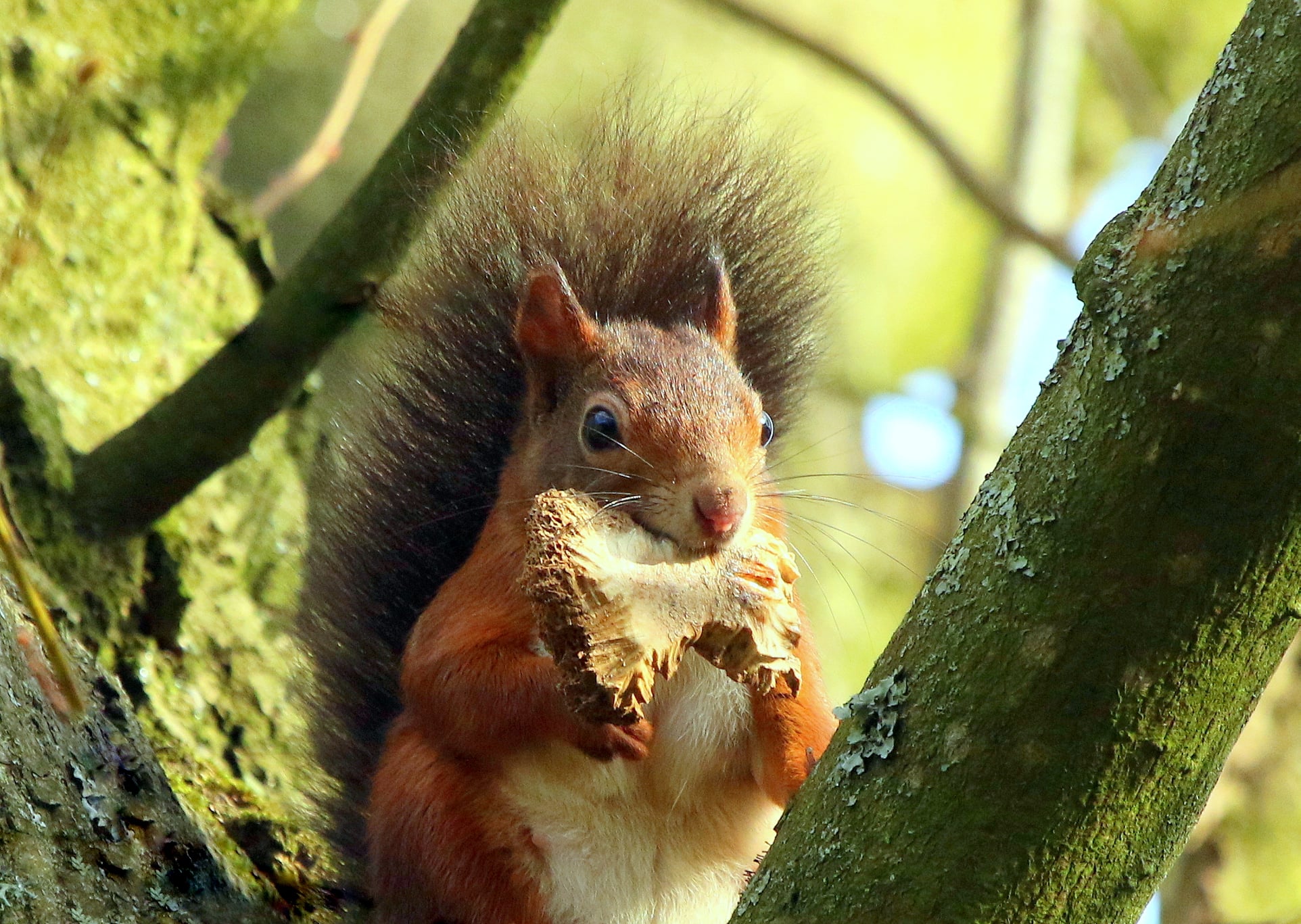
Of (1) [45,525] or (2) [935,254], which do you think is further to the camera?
(2) [935,254]

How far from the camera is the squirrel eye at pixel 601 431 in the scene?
7.33 feet

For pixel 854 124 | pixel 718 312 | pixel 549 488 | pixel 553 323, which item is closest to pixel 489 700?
pixel 549 488

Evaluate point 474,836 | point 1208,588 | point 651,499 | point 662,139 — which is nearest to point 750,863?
point 474,836

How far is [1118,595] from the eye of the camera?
54.2 inches

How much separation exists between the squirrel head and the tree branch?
28 cm

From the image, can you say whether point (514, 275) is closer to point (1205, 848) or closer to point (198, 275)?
point (198, 275)

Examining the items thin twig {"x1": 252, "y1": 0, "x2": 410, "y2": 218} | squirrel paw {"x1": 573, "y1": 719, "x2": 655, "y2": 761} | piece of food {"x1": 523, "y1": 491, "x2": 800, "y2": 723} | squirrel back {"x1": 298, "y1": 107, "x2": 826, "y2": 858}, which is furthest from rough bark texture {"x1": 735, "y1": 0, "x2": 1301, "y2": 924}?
thin twig {"x1": 252, "y1": 0, "x2": 410, "y2": 218}

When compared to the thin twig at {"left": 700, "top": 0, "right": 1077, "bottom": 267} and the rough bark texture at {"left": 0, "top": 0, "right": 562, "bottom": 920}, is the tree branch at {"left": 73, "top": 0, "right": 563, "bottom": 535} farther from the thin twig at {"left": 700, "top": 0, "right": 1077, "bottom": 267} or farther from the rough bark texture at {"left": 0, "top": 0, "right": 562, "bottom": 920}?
the thin twig at {"left": 700, "top": 0, "right": 1077, "bottom": 267}

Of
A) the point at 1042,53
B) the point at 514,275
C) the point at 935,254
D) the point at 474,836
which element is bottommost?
the point at 474,836

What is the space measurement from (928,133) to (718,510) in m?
2.36

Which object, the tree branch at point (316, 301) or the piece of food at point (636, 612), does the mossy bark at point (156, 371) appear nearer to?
the tree branch at point (316, 301)

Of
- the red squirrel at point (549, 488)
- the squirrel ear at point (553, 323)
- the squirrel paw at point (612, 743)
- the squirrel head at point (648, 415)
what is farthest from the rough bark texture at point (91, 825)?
the squirrel ear at point (553, 323)

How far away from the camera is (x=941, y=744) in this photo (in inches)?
56.8

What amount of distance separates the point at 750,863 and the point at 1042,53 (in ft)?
11.4
